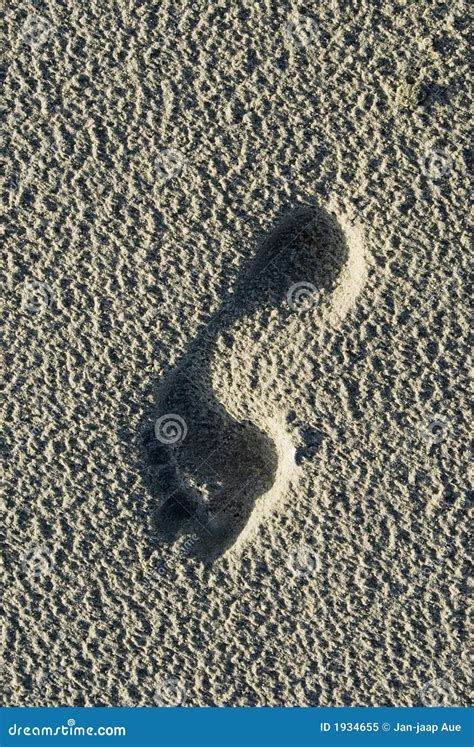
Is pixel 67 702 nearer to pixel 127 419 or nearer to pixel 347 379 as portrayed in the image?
pixel 127 419

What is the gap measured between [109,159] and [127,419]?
0.29 metres

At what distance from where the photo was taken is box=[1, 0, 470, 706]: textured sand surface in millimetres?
960

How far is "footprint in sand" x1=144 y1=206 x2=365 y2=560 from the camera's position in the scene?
991mm

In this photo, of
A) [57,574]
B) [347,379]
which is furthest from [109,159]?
[57,574]

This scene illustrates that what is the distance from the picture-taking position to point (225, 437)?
103 centimetres

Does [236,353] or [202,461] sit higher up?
[236,353]

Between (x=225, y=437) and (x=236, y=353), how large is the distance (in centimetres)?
10

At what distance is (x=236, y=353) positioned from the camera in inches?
39.7

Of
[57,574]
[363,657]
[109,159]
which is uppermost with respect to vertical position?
[109,159]

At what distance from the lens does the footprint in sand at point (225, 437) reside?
0.99 metres

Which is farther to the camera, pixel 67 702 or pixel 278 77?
pixel 67 702

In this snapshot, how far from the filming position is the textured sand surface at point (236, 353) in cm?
96

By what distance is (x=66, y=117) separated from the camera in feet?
3.22

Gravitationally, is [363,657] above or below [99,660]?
above
